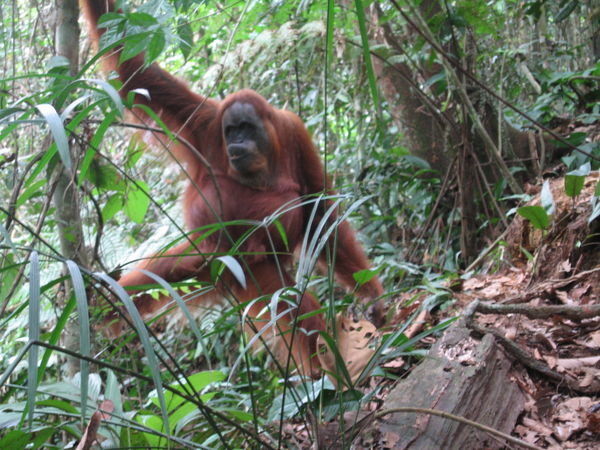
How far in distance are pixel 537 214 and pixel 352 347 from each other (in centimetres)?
98

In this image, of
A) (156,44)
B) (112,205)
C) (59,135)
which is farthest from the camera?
(112,205)

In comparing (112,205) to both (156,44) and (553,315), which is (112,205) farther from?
(553,315)

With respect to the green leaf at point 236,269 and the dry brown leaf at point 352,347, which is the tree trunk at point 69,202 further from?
the green leaf at point 236,269

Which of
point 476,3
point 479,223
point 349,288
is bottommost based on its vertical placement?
point 349,288

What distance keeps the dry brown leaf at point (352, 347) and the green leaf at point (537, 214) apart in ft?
2.78

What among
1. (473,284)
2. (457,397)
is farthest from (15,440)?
(473,284)

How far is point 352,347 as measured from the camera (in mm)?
2562

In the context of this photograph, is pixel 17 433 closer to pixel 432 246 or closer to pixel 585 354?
pixel 585 354

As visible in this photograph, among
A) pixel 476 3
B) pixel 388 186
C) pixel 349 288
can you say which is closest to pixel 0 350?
pixel 349 288

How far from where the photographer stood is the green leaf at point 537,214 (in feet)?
8.33

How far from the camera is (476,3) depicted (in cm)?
338

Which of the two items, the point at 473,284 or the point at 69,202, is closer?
the point at 69,202

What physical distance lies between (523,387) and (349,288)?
84.3 inches

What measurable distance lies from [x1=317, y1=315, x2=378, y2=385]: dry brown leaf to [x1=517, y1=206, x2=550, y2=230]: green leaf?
85 cm
